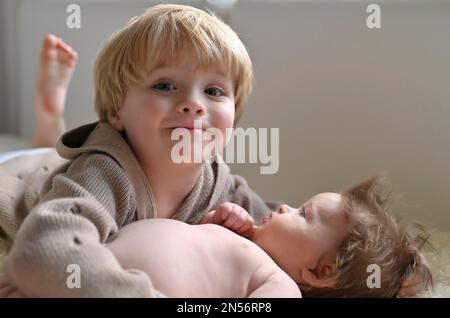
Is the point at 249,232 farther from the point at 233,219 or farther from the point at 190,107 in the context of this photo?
the point at 190,107

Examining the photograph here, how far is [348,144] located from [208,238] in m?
0.60

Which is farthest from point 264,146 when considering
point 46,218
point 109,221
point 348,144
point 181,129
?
point 46,218

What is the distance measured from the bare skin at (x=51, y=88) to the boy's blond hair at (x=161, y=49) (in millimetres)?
535

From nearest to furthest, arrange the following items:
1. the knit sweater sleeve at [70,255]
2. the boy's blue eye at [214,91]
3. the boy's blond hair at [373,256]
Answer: the knit sweater sleeve at [70,255], the boy's blond hair at [373,256], the boy's blue eye at [214,91]

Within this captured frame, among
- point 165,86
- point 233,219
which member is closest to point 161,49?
point 165,86

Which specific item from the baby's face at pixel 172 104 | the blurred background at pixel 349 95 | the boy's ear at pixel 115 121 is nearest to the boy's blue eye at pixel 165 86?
the baby's face at pixel 172 104

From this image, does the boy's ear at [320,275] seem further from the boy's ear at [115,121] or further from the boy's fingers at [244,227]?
the boy's ear at [115,121]

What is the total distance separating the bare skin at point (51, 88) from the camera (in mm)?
1494

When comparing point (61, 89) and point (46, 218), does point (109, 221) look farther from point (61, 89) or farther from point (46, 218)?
point (61, 89)

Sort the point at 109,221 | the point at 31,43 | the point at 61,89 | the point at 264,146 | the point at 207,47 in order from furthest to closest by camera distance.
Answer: the point at 31,43
the point at 61,89
the point at 264,146
the point at 207,47
the point at 109,221

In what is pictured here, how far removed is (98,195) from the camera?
844 millimetres

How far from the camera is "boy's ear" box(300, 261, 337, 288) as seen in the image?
85 centimetres

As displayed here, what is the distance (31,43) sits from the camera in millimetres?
1765

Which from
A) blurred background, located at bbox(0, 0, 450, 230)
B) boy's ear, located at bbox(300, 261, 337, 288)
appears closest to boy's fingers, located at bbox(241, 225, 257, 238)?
boy's ear, located at bbox(300, 261, 337, 288)
